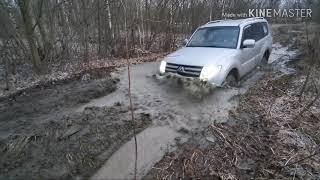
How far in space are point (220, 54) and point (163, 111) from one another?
216 centimetres

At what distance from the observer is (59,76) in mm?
9312

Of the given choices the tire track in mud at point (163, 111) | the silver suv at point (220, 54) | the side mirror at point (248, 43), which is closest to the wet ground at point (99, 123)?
the tire track in mud at point (163, 111)

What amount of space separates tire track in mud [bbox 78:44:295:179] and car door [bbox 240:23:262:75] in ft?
1.29

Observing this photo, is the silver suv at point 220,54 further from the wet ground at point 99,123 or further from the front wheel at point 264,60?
the front wheel at point 264,60

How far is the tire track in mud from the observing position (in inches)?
160

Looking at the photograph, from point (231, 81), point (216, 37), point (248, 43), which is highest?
point (216, 37)

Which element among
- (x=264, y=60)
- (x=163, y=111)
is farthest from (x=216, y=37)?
(x=163, y=111)

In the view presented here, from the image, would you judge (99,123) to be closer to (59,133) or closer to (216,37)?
(59,133)

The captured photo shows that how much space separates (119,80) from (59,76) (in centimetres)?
239

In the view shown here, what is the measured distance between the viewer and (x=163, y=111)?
5727mm

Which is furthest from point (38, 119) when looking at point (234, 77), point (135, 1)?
point (135, 1)

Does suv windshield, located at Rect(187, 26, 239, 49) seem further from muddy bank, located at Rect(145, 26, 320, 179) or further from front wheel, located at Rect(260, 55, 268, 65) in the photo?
front wheel, located at Rect(260, 55, 268, 65)

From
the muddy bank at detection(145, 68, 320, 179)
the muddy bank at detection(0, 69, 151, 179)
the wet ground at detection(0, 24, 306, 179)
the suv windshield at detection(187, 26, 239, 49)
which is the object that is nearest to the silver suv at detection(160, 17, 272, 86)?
the suv windshield at detection(187, 26, 239, 49)

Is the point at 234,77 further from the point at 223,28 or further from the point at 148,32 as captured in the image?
the point at 148,32
